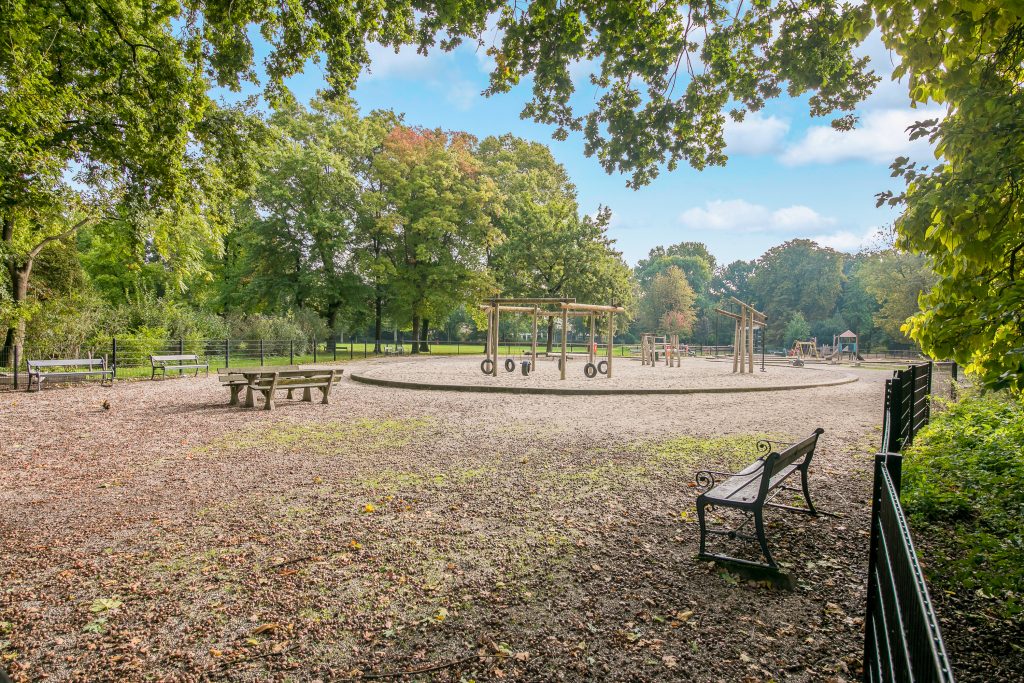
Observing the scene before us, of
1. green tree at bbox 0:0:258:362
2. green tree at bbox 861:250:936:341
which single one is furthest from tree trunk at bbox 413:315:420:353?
green tree at bbox 861:250:936:341

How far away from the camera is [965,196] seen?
327 centimetres

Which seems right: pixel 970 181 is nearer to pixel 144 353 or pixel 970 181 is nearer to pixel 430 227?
pixel 144 353

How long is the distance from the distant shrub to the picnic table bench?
34.8 ft

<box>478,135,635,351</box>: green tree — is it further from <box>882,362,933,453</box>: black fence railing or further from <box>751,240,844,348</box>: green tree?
<box>751,240,844,348</box>: green tree

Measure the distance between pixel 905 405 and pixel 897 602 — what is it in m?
6.29

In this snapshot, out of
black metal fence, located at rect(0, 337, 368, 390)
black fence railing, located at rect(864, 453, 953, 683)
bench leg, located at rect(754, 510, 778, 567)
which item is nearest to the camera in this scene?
black fence railing, located at rect(864, 453, 953, 683)

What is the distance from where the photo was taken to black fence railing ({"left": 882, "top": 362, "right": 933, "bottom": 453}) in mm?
4307

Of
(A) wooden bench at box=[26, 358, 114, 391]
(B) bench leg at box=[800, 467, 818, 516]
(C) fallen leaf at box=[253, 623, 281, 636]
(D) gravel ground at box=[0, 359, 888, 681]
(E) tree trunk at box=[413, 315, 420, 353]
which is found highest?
(E) tree trunk at box=[413, 315, 420, 353]

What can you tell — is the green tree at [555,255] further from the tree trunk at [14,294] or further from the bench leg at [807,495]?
the bench leg at [807,495]

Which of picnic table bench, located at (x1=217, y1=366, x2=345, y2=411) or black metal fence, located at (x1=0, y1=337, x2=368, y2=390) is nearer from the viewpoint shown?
picnic table bench, located at (x1=217, y1=366, x2=345, y2=411)

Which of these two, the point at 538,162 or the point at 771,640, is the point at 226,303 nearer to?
the point at 538,162

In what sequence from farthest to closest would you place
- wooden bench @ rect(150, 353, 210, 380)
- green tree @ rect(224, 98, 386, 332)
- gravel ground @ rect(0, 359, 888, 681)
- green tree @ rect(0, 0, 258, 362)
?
1. green tree @ rect(224, 98, 386, 332)
2. wooden bench @ rect(150, 353, 210, 380)
3. green tree @ rect(0, 0, 258, 362)
4. gravel ground @ rect(0, 359, 888, 681)

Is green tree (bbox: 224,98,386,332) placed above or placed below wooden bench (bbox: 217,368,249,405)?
above

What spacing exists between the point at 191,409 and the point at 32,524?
692 centimetres
